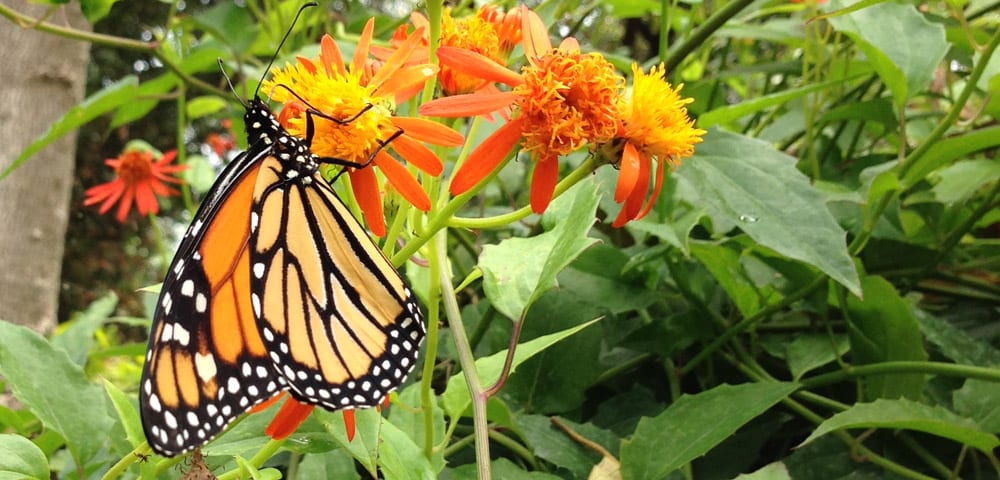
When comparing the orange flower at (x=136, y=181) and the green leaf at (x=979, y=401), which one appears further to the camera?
the orange flower at (x=136, y=181)

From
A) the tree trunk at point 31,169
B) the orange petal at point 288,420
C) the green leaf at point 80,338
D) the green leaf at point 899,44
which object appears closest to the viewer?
the orange petal at point 288,420

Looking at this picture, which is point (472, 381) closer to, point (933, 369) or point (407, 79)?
point (407, 79)

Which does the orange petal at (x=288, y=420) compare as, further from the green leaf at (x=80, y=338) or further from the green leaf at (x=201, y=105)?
the green leaf at (x=201, y=105)

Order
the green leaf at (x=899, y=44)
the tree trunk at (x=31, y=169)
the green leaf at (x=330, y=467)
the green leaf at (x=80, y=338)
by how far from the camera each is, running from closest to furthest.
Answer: the green leaf at (x=330, y=467) < the green leaf at (x=899, y=44) < the green leaf at (x=80, y=338) < the tree trunk at (x=31, y=169)

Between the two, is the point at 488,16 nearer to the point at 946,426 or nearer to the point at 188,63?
the point at 946,426

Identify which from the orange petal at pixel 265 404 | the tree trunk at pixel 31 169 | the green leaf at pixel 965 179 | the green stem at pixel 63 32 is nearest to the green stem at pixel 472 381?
the orange petal at pixel 265 404

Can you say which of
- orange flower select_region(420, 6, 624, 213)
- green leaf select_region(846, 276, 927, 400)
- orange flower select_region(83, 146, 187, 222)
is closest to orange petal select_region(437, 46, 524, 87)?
orange flower select_region(420, 6, 624, 213)

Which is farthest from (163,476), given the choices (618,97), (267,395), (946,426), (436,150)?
(946,426)

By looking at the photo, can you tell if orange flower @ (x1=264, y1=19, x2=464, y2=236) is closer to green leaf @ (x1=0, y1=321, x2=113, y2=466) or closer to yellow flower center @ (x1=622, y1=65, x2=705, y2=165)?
yellow flower center @ (x1=622, y1=65, x2=705, y2=165)
